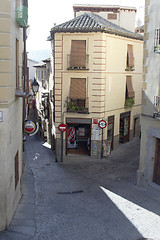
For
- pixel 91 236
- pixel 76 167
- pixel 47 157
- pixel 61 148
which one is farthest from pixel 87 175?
pixel 91 236

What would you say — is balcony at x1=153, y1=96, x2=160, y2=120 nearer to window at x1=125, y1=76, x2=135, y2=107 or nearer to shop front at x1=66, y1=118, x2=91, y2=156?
shop front at x1=66, y1=118, x2=91, y2=156

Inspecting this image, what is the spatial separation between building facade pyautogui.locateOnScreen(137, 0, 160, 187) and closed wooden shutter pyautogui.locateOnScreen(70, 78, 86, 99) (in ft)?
21.6

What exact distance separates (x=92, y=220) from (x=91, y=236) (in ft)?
4.08

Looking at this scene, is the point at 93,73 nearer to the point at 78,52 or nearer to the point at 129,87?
the point at 78,52

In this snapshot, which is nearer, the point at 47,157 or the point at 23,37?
the point at 23,37

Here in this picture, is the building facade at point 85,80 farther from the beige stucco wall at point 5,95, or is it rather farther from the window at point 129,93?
the beige stucco wall at point 5,95

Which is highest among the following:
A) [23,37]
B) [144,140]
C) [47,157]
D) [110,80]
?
[23,37]

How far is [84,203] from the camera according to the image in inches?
536

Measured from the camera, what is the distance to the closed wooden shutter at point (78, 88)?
21.0 meters

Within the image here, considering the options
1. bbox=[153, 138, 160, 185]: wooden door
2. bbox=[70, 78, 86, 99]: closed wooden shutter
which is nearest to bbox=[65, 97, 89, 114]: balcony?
bbox=[70, 78, 86, 99]: closed wooden shutter

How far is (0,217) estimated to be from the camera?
33.0ft

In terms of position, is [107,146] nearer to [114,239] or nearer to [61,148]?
[61,148]

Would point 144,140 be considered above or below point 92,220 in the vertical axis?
above

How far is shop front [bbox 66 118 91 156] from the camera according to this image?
870 inches
